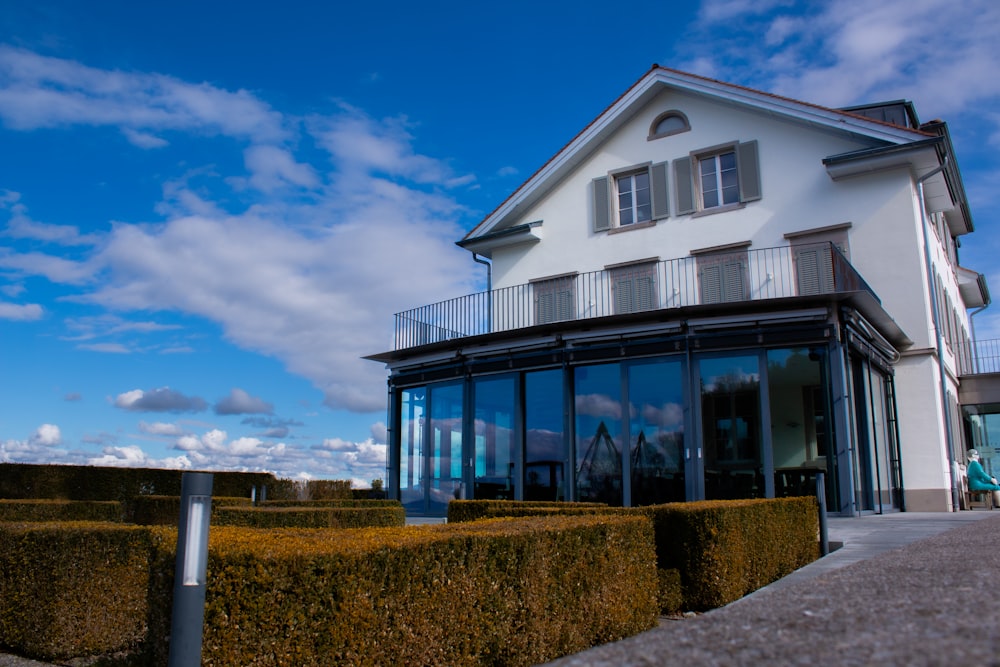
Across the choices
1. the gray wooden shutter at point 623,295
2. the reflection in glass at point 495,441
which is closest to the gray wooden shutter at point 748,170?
the gray wooden shutter at point 623,295

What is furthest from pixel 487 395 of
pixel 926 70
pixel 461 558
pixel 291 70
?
pixel 461 558

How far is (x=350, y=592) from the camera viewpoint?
13.2 ft

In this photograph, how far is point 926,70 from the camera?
1459cm

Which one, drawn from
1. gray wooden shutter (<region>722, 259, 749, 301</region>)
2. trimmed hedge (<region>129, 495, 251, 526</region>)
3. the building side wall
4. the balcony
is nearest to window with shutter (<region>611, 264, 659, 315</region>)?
the balcony

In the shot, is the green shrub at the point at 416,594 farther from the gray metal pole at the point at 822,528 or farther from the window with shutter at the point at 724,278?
the window with shutter at the point at 724,278

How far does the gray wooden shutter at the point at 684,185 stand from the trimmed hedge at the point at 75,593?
15.7 metres

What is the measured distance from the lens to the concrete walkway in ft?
6.61

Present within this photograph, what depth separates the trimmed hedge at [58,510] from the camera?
12548 mm

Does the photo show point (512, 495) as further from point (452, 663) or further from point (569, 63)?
→ point (452, 663)

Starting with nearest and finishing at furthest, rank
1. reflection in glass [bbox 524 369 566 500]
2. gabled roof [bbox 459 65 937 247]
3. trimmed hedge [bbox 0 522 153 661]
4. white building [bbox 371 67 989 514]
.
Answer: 1. trimmed hedge [bbox 0 522 153 661]
2. white building [bbox 371 67 989 514]
3. reflection in glass [bbox 524 369 566 500]
4. gabled roof [bbox 459 65 937 247]

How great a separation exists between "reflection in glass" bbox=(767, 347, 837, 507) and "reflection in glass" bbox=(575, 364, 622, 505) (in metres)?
2.89

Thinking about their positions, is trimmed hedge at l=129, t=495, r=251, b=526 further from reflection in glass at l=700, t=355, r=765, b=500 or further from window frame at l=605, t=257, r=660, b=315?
window frame at l=605, t=257, r=660, b=315

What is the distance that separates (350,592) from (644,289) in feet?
52.1

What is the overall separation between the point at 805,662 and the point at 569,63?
40.8ft
